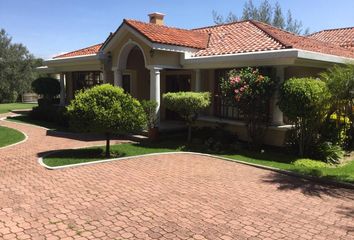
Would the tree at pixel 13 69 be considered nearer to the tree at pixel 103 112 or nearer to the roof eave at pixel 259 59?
the roof eave at pixel 259 59

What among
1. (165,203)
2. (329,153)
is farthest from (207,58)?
(165,203)

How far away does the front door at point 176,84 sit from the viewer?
57.6ft

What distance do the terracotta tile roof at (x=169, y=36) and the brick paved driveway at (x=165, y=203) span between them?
240 inches

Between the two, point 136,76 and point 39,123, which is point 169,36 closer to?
point 136,76

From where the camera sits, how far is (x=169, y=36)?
50.7ft

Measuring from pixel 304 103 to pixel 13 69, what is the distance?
41.4 m

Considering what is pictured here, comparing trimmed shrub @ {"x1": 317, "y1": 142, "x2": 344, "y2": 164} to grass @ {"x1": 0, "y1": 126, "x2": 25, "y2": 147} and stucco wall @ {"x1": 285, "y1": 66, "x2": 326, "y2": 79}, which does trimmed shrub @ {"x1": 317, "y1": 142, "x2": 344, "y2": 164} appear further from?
grass @ {"x1": 0, "y1": 126, "x2": 25, "y2": 147}

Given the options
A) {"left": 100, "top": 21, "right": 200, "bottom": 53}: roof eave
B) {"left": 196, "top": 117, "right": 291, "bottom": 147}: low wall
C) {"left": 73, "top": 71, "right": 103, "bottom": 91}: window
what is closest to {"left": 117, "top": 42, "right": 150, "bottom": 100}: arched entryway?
{"left": 100, "top": 21, "right": 200, "bottom": 53}: roof eave

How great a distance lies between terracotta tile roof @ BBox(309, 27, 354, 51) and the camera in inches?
821

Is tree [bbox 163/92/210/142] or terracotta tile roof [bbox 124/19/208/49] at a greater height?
terracotta tile roof [bbox 124/19/208/49]

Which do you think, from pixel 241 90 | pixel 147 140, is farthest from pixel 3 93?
pixel 241 90

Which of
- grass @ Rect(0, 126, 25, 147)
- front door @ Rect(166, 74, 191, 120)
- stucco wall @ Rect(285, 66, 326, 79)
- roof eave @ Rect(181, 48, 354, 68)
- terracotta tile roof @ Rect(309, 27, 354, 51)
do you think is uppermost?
terracotta tile roof @ Rect(309, 27, 354, 51)

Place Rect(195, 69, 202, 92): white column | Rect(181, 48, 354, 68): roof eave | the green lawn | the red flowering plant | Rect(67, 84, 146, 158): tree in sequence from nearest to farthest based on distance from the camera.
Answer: the green lawn
Rect(67, 84, 146, 158): tree
Rect(181, 48, 354, 68): roof eave
the red flowering plant
Rect(195, 69, 202, 92): white column

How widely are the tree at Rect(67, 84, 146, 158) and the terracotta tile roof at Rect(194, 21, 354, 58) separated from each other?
5.25 meters
